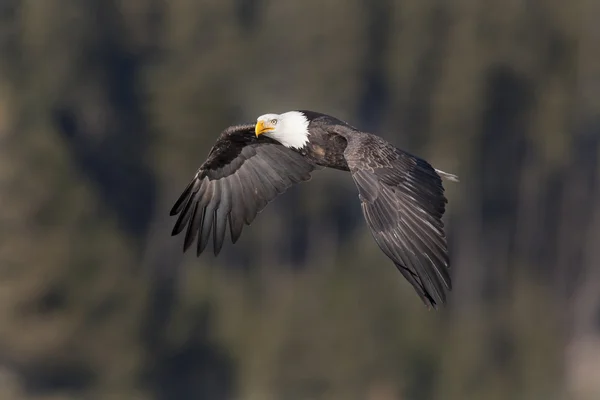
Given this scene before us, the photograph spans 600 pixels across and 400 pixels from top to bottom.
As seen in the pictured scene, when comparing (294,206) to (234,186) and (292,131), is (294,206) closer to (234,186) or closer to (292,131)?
(234,186)

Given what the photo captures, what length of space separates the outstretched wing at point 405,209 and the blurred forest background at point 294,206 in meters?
16.8

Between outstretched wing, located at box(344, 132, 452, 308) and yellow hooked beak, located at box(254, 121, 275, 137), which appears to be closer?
outstretched wing, located at box(344, 132, 452, 308)

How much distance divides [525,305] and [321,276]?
507 cm

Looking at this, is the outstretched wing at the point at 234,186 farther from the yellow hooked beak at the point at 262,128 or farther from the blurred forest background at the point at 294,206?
the blurred forest background at the point at 294,206

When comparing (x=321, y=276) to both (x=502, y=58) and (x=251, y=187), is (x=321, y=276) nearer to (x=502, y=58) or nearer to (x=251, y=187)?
(x=502, y=58)

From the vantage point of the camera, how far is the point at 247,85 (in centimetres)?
3550

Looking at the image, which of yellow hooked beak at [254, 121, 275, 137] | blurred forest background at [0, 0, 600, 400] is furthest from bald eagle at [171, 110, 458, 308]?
blurred forest background at [0, 0, 600, 400]

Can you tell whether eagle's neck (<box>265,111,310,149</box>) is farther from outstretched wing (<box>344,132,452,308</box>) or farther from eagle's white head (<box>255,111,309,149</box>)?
outstretched wing (<box>344,132,452,308</box>)

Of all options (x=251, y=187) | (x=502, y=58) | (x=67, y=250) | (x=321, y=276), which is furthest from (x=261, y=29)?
(x=251, y=187)

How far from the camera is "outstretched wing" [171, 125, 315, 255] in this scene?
11719 mm

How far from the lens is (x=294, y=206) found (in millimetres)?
34906

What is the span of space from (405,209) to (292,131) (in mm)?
2079

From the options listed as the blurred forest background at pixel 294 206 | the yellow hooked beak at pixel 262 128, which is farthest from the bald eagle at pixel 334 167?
the blurred forest background at pixel 294 206

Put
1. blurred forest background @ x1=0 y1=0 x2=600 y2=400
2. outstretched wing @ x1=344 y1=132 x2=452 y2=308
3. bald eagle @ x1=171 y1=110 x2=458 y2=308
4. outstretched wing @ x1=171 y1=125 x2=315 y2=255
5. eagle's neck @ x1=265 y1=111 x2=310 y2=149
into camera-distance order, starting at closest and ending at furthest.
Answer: outstretched wing @ x1=344 y1=132 x2=452 y2=308 < bald eagle @ x1=171 y1=110 x2=458 y2=308 < eagle's neck @ x1=265 y1=111 x2=310 y2=149 < outstretched wing @ x1=171 y1=125 x2=315 y2=255 < blurred forest background @ x1=0 y1=0 x2=600 y2=400
